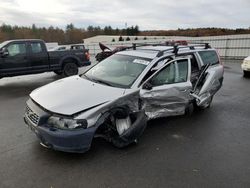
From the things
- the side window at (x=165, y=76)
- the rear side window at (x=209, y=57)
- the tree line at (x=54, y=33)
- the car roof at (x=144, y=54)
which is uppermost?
the tree line at (x=54, y=33)

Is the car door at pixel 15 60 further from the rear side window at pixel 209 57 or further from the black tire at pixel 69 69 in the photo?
the rear side window at pixel 209 57

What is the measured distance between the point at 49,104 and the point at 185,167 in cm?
235

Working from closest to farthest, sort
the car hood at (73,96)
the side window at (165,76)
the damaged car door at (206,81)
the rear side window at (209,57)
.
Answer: the car hood at (73,96), the side window at (165,76), the damaged car door at (206,81), the rear side window at (209,57)

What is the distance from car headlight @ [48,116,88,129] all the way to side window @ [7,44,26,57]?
7.90 m

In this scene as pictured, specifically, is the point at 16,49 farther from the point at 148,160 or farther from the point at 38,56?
the point at 148,160

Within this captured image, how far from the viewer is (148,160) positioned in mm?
3775

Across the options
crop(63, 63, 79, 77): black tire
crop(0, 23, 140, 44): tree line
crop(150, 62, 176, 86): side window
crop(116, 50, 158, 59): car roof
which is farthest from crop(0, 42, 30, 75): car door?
crop(0, 23, 140, 44): tree line

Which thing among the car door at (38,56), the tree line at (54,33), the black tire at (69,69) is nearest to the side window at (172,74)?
the car door at (38,56)

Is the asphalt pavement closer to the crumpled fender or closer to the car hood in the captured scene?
the crumpled fender

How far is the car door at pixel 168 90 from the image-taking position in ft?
15.3

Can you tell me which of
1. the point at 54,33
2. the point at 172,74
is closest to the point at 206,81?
the point at 172,74

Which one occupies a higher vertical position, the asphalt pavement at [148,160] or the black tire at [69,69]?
the black tire at [69,69]

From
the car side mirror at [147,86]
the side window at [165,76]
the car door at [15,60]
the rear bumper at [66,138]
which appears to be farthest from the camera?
the car door at [15,60]

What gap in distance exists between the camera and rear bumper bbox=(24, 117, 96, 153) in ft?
11.4
